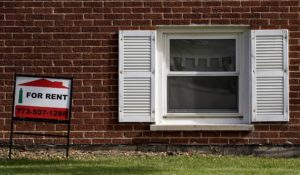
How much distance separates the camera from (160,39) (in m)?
11.9

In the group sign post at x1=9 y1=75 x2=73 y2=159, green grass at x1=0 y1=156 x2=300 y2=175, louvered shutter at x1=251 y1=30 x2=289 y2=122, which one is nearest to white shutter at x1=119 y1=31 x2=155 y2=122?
green grass at x1=0 y1=156 x2=300 y2=175

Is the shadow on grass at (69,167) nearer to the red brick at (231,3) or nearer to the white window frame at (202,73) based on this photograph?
the white window frame at (202,73)

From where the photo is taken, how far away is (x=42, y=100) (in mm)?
11172

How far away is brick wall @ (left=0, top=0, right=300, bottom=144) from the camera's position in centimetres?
1170

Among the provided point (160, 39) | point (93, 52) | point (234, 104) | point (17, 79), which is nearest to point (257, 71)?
point (234, 104)

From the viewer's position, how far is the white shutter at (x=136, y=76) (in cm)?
1167

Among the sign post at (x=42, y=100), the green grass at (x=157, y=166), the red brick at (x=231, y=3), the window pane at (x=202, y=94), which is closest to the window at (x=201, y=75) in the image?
the window pane at (x=202, y=94)

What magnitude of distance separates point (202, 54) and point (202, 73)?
1.00ft

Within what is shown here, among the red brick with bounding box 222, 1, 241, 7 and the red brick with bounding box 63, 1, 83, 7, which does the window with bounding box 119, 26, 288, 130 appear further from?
the red brick with bounding box 63, 1, 83, 7

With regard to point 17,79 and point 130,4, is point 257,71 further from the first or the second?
point 17,79

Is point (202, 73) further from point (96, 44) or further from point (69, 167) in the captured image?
point (69, 167)

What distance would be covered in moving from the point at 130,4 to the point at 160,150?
2.28m

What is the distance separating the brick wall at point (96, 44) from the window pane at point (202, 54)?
1.28 ft

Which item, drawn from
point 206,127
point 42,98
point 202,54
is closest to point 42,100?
point 42,98
